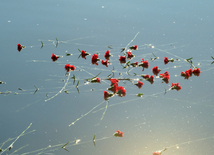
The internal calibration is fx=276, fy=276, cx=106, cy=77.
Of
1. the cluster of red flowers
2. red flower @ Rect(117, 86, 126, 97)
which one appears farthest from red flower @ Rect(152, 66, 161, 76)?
red flower @ Rect(117, 86, 126, 97)

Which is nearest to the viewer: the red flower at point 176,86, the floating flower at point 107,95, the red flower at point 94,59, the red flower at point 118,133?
the red flower at point 118,133

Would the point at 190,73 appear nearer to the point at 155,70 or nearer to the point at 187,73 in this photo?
the point at 187,73

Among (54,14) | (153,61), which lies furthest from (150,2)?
(153,61)

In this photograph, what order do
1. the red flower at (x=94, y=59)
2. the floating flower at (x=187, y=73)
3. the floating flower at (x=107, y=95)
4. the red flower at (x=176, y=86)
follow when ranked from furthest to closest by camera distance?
1. the red flower at (x=94, y=59)
2. the floating flower at (x=187, y=73)
3. the red flower at (x=176, y=86)
4. the floating flower at (x=107, y=95)

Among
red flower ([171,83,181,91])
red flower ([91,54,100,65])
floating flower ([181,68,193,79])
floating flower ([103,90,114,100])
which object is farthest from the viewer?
red flower ([91,54,100,65])

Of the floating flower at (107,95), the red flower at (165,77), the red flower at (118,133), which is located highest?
the red flower at (165,77)

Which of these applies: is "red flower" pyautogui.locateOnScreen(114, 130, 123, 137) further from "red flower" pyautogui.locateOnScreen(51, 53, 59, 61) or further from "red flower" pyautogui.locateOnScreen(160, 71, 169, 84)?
"red flower" pyautogui.locateOnScreen(51, 53, 59, 61)

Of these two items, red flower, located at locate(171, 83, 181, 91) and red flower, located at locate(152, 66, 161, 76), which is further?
red flower, located at locate(152, 66, 161, 76)

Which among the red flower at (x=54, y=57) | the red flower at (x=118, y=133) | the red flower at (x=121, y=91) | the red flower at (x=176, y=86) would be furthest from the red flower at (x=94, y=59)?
the red flower at (x=118, y=133)

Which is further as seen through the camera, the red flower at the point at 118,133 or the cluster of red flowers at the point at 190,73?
the cluster of red flowers at the point at 190,73

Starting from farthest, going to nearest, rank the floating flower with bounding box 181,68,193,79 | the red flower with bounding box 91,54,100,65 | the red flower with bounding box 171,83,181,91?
1. the red flower with bounding box 91,54,100,65
2. the floating flower with bounding box 181,68,193,79
3. the red flower with bounding box 171,83,181,91

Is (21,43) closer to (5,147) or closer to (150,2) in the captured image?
(5,147)

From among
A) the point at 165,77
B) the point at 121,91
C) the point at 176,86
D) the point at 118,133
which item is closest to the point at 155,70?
the point at 165,77

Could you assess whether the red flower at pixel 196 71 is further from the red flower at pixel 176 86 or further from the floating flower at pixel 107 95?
the floating flower at pixel 107 95
